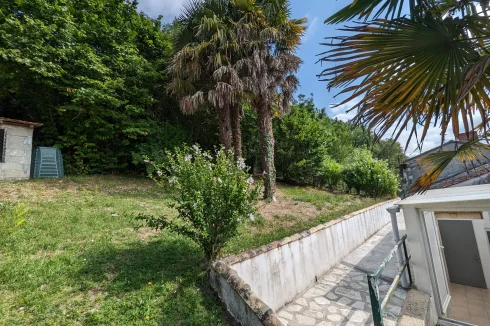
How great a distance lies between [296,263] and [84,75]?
33.1 ft

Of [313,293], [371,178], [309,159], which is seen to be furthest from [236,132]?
[371,178]

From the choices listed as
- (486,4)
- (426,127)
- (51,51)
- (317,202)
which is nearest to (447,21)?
(486,4)

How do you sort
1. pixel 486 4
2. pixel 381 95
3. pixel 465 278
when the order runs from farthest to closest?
pixel 465 278 < pixel 381 95 < pixel 486 4

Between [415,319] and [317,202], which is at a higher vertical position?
[317,202]

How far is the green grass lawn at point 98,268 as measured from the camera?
7.64 ft

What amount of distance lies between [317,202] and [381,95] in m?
7.28

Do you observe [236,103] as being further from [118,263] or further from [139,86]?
[118,263]

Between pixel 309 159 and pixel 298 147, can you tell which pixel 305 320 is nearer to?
pixel 309 159

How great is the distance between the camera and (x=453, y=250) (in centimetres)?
587

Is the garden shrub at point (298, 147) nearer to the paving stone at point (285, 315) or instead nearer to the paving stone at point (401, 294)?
the paving stone at point (401, 294)

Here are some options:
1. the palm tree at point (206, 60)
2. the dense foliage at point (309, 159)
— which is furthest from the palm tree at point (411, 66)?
the dense foliage at point (309, 159)

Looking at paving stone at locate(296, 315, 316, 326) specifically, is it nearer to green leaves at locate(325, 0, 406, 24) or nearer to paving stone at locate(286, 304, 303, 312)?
paving stone at locate(286, 304, 303, 312)

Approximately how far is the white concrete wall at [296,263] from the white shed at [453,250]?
1626 mm

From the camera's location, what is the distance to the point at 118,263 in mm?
3219
